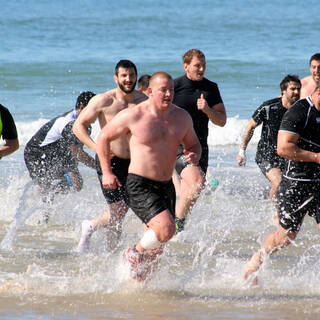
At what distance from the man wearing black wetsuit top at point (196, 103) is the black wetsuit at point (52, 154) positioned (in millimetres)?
1280

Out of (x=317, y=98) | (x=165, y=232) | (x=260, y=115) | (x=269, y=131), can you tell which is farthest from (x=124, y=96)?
(x=269, y=131)

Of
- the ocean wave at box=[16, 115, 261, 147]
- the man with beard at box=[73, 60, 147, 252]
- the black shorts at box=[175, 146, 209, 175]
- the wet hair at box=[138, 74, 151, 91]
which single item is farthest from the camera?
the ocean wave at box=[16, 115, 261, 147]

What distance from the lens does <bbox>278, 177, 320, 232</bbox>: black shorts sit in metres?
5.59

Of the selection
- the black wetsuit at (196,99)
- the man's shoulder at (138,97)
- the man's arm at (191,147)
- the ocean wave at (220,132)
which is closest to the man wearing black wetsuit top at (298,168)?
the man's arm at (191,147)

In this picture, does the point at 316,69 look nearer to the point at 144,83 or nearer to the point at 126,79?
the point at 144,83

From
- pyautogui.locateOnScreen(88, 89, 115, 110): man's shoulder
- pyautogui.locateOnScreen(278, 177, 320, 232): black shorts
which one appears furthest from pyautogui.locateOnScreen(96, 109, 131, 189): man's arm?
pyautogui.locateOnScreen(278, 177, 320, 232): black shorts

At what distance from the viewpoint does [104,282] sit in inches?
233

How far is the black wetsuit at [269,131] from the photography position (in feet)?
26.3

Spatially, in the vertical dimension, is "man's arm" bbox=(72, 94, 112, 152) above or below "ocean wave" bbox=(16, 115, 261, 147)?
above

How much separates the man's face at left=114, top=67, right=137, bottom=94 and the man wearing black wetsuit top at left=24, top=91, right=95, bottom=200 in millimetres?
1594

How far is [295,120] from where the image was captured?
17.8 ft

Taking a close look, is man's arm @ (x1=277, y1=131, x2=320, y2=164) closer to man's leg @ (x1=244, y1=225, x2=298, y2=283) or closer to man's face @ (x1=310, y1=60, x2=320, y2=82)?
man's leg @ (x1=244, y1=225, x2=298, y2=283)

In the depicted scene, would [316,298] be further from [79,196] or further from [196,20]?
[196,20]

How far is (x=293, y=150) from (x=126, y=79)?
176 centimetres
